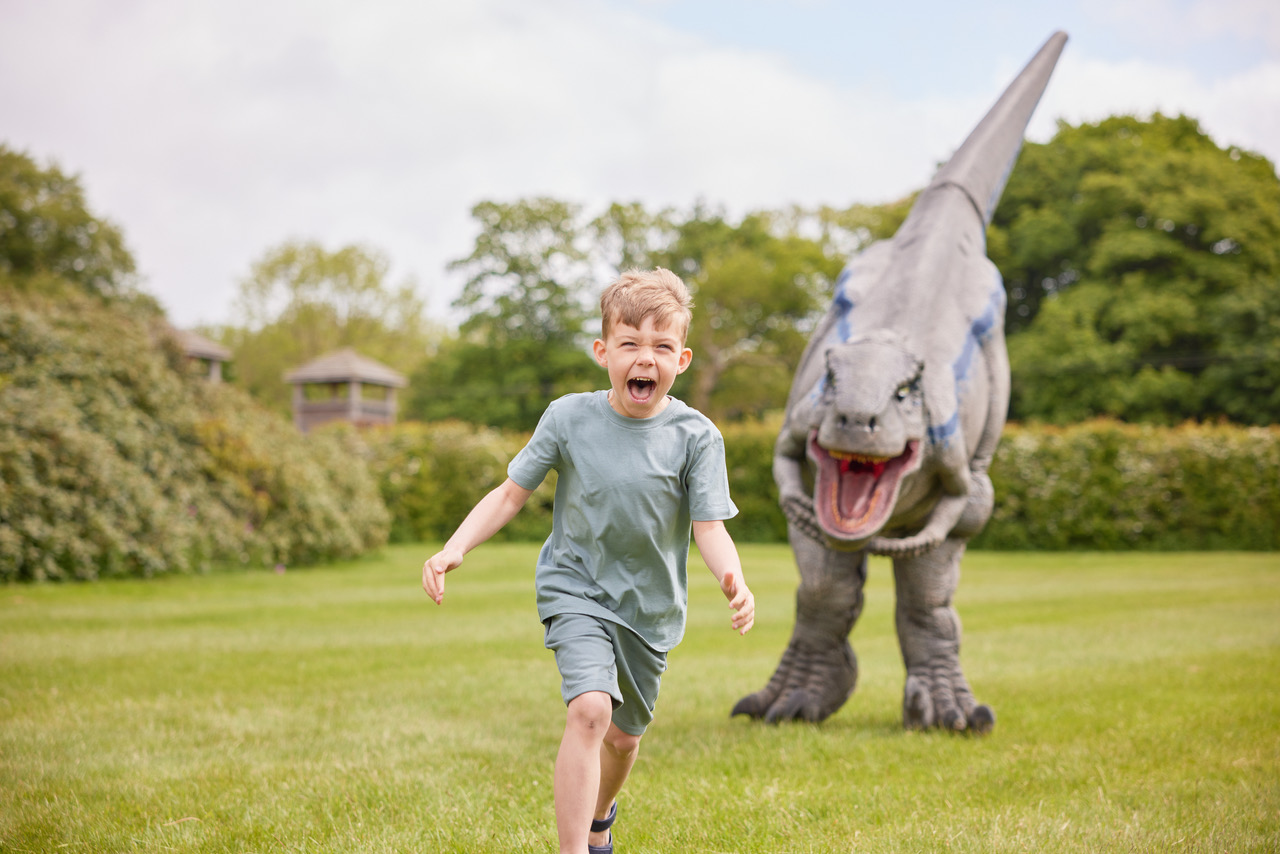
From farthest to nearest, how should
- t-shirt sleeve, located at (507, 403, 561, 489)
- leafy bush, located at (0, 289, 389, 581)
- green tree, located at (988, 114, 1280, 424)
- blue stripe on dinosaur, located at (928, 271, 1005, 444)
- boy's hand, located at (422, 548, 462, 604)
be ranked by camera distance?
1. green tree, located at (988, 114, 1280, 424)
2. leafy bush, located at (0, 289, 389, 581)
3. blue stripe on dinosaur, located at (928, 271, 1005, 444)
4. t-shirt sleeve, located at (507, 403, 561, 489)
5. boy's hand, located at (422, 548, 462, 604)

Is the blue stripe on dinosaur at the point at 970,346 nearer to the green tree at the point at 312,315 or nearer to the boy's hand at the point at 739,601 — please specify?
the boy's hand at the point at 739,601

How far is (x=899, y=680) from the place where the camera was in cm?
713

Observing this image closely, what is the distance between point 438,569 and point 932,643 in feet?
10.4

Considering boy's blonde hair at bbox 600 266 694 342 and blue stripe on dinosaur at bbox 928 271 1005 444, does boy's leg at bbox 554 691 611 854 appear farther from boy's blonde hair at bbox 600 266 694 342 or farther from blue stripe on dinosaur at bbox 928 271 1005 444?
blue stripe on dinosaur at bbox 928 271 1005 444

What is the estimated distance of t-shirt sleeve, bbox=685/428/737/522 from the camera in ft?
9.97

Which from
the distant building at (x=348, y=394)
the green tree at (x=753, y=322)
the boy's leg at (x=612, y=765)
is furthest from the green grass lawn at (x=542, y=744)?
the green tree at (x=753, y=322)

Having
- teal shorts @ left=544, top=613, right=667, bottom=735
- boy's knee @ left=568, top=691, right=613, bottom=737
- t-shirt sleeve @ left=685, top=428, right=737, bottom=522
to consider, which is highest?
t-shirt sleeve @ left=685, top=428, right=737, bottom=522

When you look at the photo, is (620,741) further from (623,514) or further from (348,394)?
(348,394)

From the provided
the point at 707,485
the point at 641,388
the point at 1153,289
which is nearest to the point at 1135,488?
the point at 1153,289

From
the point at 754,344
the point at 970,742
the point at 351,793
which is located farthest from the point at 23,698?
the point at 754,344

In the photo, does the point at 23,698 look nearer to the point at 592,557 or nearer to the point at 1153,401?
the point at 592,557

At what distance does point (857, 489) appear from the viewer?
15.2 ft

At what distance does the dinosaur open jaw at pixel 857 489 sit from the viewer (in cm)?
454

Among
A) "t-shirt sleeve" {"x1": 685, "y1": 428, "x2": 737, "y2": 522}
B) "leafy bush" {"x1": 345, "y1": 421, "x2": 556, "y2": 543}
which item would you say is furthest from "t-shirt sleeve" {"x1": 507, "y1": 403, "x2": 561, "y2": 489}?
"leafy bush" {"x1": 345, "y1": 421, "x2": 556, "y2": 543}
